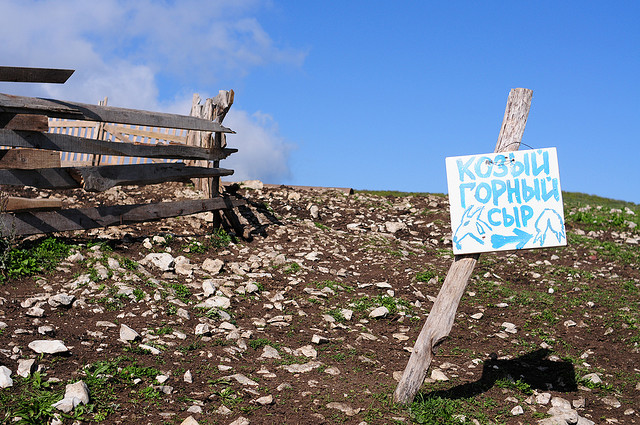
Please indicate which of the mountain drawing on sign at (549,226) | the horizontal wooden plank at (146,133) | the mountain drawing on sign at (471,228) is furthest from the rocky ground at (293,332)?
the horizontal wooden plank at (146,133)

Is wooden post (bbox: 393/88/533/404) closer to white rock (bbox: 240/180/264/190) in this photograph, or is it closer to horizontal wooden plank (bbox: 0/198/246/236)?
horizontal wooden plank (bbox: 0/198/246/236)

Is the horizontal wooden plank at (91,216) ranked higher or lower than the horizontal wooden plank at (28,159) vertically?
lower

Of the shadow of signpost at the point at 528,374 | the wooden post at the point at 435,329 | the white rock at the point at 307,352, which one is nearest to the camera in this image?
the wooden post at the point at 435,329

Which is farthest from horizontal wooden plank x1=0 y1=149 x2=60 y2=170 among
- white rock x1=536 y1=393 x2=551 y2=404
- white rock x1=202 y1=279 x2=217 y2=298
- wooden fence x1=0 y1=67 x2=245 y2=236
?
white rock x1=536 y1=393 x2=551 y2=404

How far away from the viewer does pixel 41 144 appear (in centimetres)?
745

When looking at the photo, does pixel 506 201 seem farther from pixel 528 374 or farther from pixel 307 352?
pixel 307 352

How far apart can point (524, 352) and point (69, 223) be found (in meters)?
6.38

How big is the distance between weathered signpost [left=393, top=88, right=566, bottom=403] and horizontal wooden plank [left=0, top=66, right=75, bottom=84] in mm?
5047

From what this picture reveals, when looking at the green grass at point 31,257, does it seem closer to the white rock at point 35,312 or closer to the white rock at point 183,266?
the white rock at point 35,312

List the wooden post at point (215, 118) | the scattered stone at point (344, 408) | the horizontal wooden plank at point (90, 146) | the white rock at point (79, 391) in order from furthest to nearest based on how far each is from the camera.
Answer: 1. the wooden post at point (215, 118)
2. the horizontal wooden plank at point (90, 146)
3. the scattered stone at point (344, 408)
4. the white rock at point (79, 391)

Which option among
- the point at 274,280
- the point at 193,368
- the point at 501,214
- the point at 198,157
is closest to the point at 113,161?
the point at 198,157

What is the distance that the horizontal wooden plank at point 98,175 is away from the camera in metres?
7.36

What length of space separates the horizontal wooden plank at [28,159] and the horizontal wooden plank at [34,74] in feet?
3.04

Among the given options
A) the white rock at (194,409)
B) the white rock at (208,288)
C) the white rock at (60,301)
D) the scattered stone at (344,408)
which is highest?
the white rock at (208,288)
